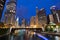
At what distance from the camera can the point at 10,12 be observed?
1.63 metres

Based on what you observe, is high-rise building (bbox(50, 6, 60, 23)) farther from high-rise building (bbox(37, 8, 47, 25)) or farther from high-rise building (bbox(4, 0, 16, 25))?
high-rise building (bbox(4, 0, 16, 25))

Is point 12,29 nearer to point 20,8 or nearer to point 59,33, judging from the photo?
point 20,8

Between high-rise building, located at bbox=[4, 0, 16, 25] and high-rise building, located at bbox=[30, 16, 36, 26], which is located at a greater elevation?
high-rise building, located at bbox=[4, 0, 16, 25]

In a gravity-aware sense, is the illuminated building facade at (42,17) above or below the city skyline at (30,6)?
below

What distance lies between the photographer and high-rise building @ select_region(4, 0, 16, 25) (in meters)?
1.59

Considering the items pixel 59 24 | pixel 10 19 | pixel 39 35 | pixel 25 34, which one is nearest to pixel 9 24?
pixel 10 19

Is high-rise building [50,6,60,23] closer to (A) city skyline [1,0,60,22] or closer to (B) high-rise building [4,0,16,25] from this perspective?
(A) city skyline [1,0,60,22]

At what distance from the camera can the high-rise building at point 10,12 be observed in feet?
5.22

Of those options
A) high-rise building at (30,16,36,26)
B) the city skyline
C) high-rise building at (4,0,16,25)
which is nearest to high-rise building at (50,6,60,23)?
the city skyline

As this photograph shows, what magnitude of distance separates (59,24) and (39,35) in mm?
268

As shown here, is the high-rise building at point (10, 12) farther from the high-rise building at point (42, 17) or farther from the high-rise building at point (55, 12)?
the high-rise building at point (55, 12)

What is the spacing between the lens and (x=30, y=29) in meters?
1.53

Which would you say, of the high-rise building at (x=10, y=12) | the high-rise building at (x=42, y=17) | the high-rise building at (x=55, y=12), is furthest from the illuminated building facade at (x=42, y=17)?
the high-rise building at (x=10, y=12)

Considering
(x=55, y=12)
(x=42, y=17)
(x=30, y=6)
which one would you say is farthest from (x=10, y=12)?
(x=55, y=12)
